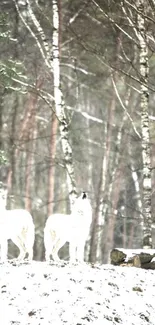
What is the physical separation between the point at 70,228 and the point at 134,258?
5.72 ft

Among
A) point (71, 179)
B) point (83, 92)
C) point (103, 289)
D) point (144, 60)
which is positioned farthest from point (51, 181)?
point (83, 92)

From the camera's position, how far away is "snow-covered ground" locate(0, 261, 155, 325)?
8844 millimetres

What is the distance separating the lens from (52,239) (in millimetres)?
11227

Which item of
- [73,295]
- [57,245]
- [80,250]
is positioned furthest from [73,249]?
[73,295]

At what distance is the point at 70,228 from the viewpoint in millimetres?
11078

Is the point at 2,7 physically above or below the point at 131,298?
above

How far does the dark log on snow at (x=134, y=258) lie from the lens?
12.0 m

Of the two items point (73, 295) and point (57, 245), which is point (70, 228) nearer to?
point (57, 245)

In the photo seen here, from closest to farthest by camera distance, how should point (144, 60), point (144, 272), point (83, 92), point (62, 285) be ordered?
1. point (62, 285)
2. point (144, 272)
3. point (144, 60)
4. point (83, 92)

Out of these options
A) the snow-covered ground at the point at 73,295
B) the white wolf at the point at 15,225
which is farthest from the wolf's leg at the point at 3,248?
the snow-covered ground at the point at 73,295

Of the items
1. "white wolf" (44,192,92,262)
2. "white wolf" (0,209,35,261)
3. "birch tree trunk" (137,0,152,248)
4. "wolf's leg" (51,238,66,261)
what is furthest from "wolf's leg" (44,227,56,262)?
"birch tree trunk" (137,0,152,248)

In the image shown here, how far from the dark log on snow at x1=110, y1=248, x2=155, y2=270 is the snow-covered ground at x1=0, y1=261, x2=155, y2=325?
118 cm

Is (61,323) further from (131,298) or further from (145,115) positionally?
(145,115)

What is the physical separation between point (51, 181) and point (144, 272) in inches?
390
